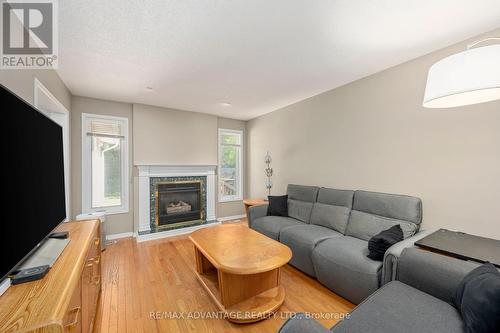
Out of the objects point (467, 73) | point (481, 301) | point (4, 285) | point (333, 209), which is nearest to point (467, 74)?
point (467, 73)

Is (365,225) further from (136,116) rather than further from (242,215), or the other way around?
(136,116)

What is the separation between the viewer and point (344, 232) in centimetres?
270

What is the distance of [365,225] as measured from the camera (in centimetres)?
250

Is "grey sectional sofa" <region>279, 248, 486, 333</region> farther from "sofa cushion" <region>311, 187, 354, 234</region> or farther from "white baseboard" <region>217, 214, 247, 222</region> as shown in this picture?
"white baseboard" <region>217, 214, 247, 222</region>

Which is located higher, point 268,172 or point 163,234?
point 268,172

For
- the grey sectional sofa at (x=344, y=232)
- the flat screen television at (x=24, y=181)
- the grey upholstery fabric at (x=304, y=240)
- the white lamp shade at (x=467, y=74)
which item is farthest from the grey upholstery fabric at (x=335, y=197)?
the flat screen television at (x=24, y=181)

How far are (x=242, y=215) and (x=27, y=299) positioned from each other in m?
4.63

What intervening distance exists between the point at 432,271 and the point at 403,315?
1.49 feet

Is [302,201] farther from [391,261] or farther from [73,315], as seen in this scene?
[73,315]

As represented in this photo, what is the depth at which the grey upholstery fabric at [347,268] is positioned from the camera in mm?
1854

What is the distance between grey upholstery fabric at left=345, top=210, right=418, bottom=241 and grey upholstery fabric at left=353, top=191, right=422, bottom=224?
6 cm

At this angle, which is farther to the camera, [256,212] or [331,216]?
[256,212]

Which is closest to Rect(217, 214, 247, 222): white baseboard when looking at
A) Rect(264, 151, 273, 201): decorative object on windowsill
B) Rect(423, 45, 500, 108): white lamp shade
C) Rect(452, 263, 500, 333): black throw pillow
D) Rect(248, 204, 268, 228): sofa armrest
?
Rect(264, 151, 273, 201): decorative object on windowsill

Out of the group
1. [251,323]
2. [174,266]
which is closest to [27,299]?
[251,323]
